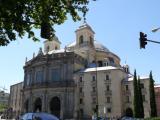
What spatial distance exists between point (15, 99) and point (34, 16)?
77.7 m

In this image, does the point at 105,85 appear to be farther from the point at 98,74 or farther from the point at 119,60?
the point at 119,60

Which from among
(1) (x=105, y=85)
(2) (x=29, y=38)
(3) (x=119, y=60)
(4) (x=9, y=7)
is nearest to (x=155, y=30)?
(2) (x=29, y=38)

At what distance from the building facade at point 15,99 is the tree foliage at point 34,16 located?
71342 millimetres

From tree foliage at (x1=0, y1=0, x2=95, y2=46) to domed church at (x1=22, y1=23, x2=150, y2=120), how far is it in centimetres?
4579

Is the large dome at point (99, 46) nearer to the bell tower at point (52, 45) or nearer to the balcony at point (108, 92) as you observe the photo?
the bell tower at point (52, 45)

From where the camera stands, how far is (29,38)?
1258 centimetres

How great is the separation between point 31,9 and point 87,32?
66.2 meters

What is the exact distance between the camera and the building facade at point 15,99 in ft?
269

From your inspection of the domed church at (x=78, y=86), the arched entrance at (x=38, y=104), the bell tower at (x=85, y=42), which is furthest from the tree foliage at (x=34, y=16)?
the bell tower at (x=85, y=42)

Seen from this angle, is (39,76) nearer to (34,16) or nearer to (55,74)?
(55,74)

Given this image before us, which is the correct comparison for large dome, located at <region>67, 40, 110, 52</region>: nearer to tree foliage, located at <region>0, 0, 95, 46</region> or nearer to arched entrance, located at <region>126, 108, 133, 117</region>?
arched entrance, located at <region>126, 108, 133, 117</region>

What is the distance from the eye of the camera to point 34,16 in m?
12.2

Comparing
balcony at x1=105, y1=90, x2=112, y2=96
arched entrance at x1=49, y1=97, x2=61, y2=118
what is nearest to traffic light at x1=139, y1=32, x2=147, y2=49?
balcony at x1=105, y1=90, x2=112, y2=96

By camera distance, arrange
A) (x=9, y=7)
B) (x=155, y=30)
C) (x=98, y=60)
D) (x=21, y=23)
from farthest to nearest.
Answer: (x=98, y=60), (x=155, y=30), (x=21, y=23), (x=9, y=7)
